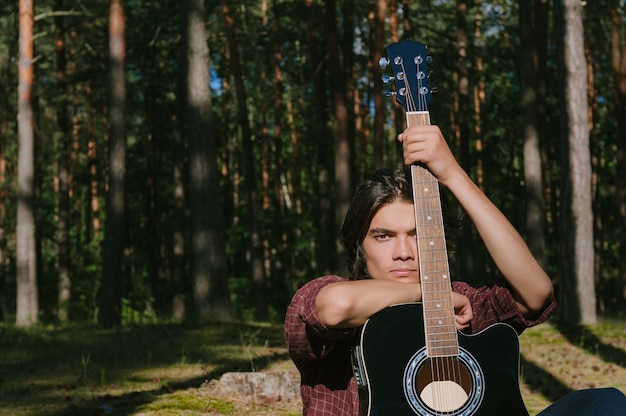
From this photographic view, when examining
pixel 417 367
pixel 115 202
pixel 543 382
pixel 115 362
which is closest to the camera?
pixel 417 367

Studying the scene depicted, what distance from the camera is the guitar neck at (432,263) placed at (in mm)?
3033

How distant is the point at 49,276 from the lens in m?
41.0

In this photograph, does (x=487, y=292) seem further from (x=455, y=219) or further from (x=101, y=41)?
(x=101, y=41)

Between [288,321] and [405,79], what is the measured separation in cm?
95

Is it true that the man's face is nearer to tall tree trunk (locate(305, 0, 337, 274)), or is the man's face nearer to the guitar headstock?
the guitar headstock

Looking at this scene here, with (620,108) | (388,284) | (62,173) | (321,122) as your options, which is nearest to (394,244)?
(388,284)

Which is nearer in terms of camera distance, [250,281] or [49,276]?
[250,281]

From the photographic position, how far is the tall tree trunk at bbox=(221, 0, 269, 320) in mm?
23344

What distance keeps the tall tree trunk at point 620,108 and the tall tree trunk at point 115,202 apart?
422 inches

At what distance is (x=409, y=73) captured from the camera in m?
3.36

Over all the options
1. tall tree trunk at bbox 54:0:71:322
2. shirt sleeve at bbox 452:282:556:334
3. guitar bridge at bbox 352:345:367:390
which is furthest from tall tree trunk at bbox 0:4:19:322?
guitar bridge at bbox 352:345:367:390

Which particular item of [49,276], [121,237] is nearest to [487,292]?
[121,237]

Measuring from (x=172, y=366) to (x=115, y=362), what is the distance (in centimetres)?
93

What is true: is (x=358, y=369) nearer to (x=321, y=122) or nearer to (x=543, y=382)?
(x=543, y=382)
